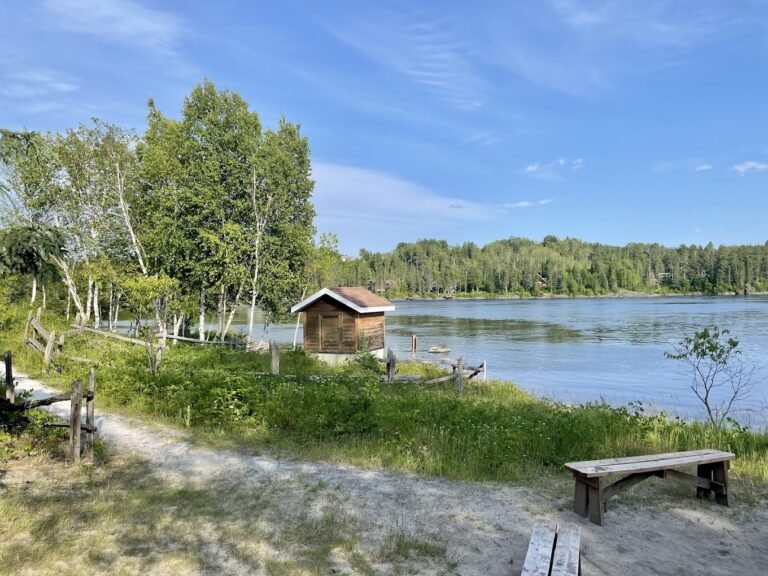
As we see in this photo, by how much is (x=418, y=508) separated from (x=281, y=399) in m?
4.43

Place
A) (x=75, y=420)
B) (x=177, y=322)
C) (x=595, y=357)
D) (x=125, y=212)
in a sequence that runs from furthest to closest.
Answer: (x=595, y=357)
(x=177, y=322)
(x=125, y=212)
(x=75, y=420)

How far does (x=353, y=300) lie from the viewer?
24.6m

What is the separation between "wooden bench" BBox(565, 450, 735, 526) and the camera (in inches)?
227

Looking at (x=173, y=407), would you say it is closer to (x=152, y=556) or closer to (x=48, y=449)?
(x=48, y=449)

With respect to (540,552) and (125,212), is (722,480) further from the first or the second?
(125,212)

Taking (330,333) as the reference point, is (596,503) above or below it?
below

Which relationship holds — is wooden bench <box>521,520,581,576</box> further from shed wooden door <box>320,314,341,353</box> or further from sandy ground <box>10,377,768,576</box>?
shed wooden door <box>320,314,341,353</box>

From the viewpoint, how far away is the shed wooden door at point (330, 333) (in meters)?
24.7

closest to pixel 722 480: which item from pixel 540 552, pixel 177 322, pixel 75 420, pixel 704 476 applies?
pixel 704 476

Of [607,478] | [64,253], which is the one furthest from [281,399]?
[607,478]

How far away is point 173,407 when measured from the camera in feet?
34.8

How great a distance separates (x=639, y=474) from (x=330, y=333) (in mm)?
19315

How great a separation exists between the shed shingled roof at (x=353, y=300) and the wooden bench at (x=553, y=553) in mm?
19583

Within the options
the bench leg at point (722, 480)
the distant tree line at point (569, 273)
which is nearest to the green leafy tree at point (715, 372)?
the bench leg at point (722, 480)
